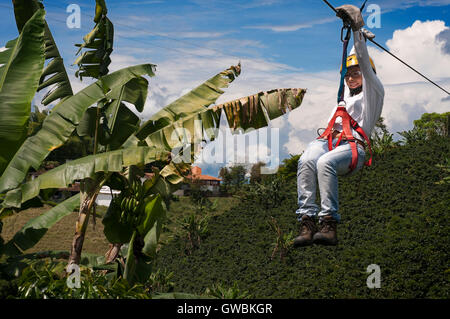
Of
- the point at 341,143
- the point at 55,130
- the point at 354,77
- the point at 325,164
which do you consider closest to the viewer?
the point at 325,164

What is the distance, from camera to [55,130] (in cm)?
780

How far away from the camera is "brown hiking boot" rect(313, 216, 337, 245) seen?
3.63 m

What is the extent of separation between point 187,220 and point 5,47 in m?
9.52

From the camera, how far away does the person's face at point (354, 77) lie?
4.12 meters

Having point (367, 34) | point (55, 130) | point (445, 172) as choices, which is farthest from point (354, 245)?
point (367, 34)

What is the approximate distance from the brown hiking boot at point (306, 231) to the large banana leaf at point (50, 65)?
6909mm

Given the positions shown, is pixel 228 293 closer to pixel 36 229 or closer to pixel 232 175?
pixel 36 229

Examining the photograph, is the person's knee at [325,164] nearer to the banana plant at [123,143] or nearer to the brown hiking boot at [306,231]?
the brown hiking boot at [306,231]

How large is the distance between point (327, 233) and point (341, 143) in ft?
2.49

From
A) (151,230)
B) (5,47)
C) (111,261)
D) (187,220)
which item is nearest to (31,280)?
(151,230)

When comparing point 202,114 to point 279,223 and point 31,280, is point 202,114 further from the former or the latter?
point 279,223

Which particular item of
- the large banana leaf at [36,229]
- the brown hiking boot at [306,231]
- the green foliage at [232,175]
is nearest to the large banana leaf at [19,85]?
the large banana leaf at [36,229]

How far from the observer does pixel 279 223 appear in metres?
14.5
